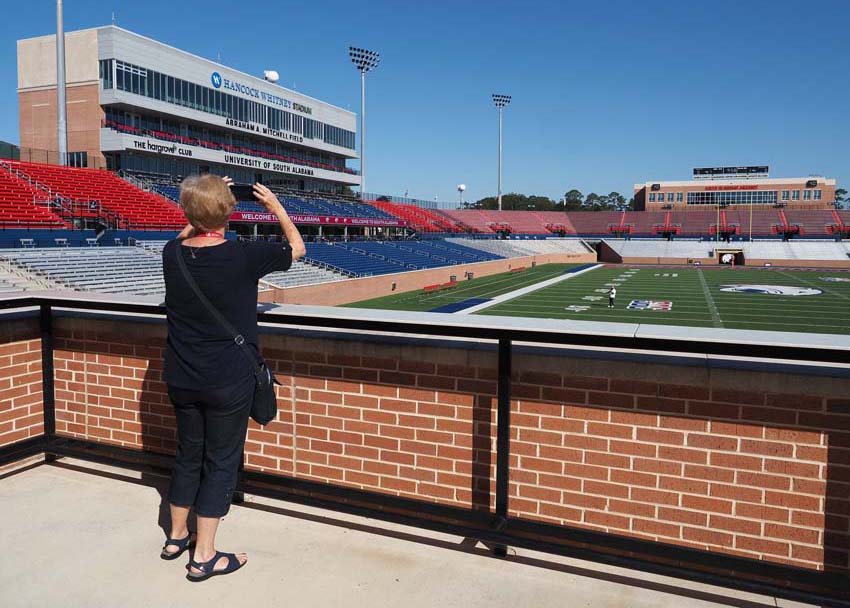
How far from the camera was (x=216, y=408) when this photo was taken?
10.3 feet

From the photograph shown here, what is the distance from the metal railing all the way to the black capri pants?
0.78 metres

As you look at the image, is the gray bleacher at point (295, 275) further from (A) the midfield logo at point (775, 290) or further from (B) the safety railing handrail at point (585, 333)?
(B) the safety railing handrail at point (585, 333)

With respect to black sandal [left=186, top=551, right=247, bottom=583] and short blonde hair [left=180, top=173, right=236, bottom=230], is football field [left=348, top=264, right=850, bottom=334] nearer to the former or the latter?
black sandal [left=186, top=551, right=247, bottom=583]

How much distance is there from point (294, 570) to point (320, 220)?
45877 mm

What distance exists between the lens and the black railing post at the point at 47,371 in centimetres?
497

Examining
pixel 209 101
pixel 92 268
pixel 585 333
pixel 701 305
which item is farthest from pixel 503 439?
pixel 209 101

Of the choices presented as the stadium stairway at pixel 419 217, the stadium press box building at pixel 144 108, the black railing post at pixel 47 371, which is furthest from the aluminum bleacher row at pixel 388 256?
the black railing post at pixel 47 371

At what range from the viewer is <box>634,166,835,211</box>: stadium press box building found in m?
92.1

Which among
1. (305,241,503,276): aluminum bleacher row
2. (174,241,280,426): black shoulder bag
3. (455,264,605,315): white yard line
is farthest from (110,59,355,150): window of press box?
(174,241,280,426): black shoulder bag

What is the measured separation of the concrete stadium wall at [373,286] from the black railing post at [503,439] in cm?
1844

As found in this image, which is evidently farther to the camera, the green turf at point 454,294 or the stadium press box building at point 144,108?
the stadium press box building at point 144,108

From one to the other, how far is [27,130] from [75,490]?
1893 inches

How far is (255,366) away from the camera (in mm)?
3207

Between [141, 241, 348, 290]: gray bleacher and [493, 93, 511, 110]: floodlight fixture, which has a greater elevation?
[493, 93, 511, 110]: floodlight fixture
